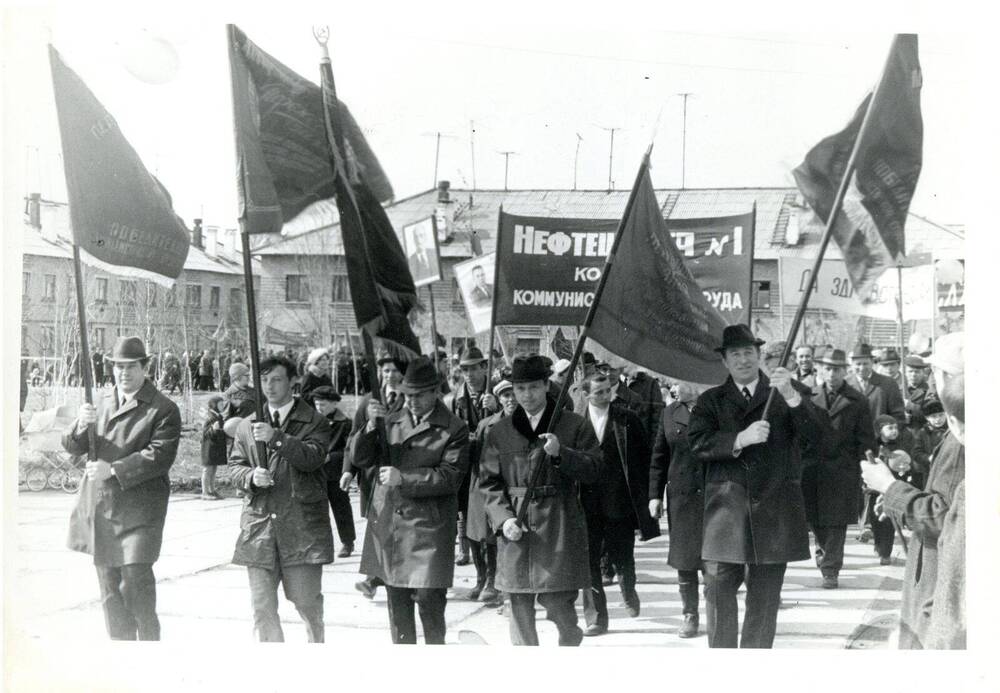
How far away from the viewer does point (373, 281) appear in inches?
234

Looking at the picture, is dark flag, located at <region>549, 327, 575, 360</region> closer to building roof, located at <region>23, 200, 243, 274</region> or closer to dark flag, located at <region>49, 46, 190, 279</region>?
building roof, located at <region>23, 200, 243, 274</region>

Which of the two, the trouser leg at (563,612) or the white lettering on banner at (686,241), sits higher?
the white lettering on banner at (686,241)

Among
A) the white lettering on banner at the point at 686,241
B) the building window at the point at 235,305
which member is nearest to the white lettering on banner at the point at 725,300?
the white lettering on banner at the point at 686,241

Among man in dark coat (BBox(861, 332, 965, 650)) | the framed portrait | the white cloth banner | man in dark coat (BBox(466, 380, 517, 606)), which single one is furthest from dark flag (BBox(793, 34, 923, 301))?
the framed portrait

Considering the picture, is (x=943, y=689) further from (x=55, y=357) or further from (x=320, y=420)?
(x=55, y=357)

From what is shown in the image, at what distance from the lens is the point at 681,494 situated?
23.1ft

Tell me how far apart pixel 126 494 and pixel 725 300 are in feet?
14.3

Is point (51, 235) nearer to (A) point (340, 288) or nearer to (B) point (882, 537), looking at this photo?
(B) point (882, 537)

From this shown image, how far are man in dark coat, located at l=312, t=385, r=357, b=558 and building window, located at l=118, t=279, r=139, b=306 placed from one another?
3834 mm

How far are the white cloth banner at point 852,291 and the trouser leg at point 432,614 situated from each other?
128 inches

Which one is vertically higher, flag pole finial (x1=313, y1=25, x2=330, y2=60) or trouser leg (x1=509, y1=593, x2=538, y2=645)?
flag pole finial (x1=313, y1=25, x2=330, y2=60)

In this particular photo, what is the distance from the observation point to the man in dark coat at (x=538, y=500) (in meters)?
5.75

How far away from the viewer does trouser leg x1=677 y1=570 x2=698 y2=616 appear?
6.97 meters

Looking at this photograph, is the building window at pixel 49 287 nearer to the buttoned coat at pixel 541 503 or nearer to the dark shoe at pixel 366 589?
the dark shoe at pixel 366 589
